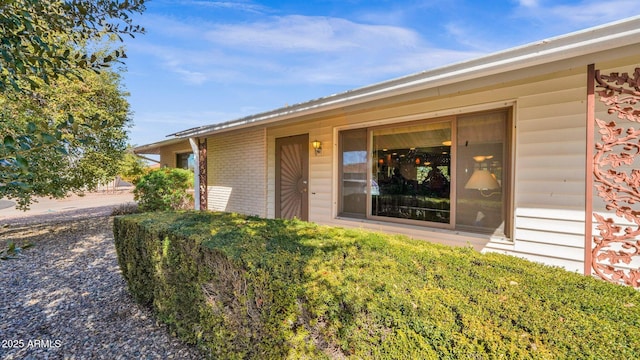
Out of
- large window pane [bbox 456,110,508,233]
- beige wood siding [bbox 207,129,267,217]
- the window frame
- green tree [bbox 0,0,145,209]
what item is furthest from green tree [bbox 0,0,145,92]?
beige wood siding [bbox 207,129,267,217]

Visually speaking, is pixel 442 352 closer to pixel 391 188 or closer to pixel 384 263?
pixel 384 263

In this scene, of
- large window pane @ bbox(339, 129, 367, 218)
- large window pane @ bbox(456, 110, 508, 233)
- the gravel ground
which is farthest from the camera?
large window pane @ bbox(339, 129, 367, 218)

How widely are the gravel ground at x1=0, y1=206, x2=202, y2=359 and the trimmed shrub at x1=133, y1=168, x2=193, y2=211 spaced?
8.73 feet

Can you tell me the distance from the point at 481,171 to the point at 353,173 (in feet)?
7.15

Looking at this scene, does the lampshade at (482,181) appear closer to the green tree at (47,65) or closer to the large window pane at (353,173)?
the large window pane at (353,173)

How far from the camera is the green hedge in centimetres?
115

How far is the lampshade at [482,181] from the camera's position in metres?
3.75

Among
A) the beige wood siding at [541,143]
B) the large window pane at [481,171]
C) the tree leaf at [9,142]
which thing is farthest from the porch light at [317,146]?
the tree leaf at [9,142]

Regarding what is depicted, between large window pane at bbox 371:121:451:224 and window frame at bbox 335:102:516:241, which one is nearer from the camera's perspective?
window frame at bbox 335:102:516:241

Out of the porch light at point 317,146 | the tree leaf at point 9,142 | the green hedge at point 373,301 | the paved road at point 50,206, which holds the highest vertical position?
the porch light at point 317,146

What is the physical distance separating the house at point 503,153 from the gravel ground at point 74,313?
341cm

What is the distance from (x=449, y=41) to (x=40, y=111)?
8.52 metres

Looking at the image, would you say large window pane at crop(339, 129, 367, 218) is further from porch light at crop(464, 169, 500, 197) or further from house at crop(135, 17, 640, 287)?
porch light at crop(464, 169, 500, 197)

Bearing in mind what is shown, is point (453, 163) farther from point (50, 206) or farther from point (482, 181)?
point (50, 206)
